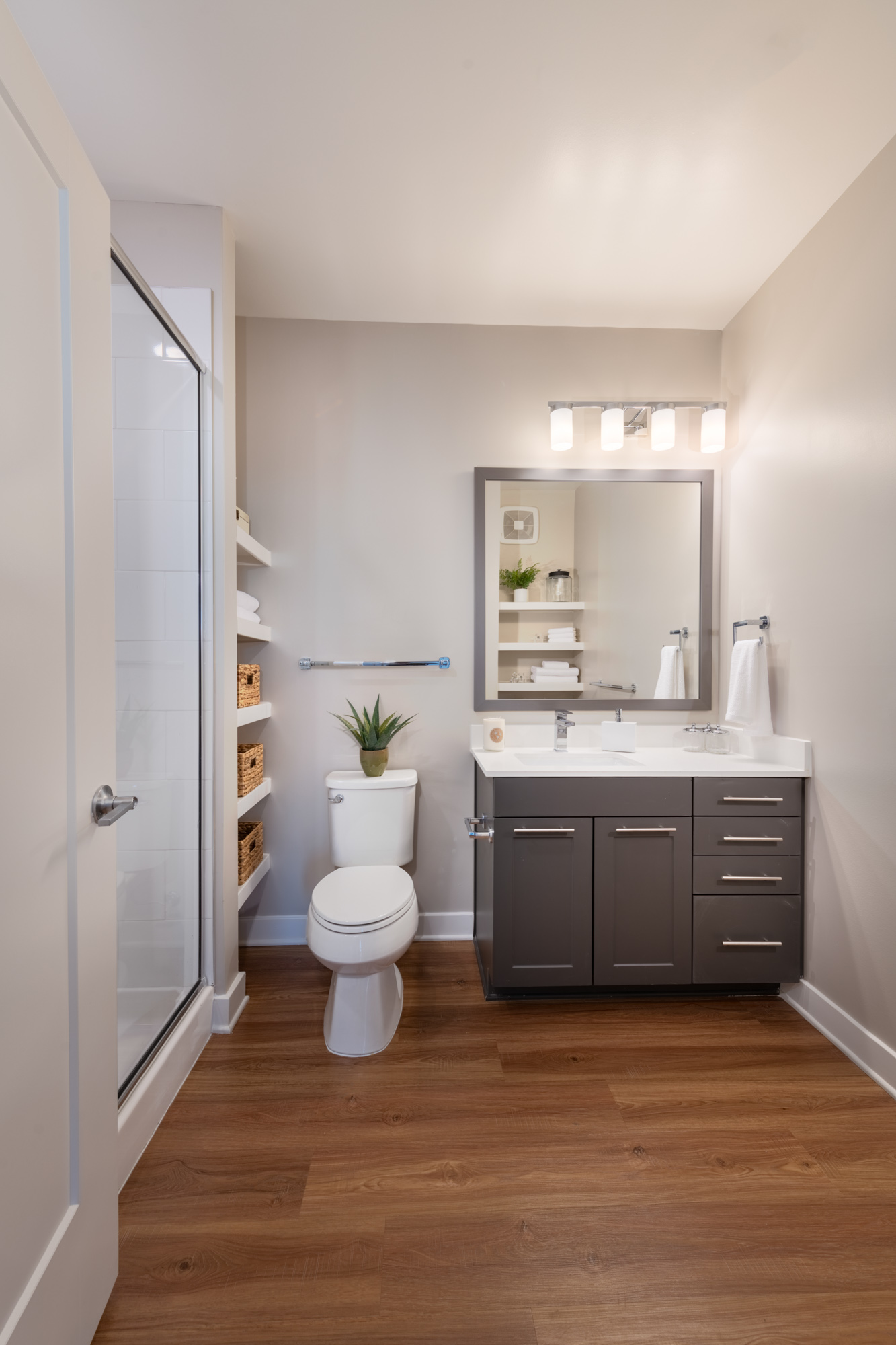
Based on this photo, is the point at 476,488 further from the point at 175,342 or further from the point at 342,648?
the point at 175,342

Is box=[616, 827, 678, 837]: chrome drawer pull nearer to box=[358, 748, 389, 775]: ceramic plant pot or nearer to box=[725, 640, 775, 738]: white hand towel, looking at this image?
box=[725, 640, 775, 738]: white hand towel

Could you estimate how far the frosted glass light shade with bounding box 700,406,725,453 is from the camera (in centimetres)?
256

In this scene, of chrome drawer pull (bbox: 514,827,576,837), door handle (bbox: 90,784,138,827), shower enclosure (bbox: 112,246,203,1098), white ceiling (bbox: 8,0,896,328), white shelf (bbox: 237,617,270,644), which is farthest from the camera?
white shelf (bbox: 237,617,270,644)

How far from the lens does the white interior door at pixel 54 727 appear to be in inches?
33.3

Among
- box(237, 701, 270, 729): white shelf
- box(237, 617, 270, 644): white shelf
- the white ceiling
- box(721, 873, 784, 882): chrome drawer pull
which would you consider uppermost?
the white ceiling

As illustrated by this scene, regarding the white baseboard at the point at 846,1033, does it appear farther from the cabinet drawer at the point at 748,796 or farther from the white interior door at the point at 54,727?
the white interior door at the point at 54,727

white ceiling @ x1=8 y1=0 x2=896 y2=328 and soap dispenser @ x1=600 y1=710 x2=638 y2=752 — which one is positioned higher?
white ceiling @ x1=8 y1=0 x2=896 y2=328

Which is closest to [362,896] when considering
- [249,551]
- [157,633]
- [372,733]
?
[372,733]

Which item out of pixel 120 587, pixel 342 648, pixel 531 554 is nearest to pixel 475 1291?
pixel 120 587

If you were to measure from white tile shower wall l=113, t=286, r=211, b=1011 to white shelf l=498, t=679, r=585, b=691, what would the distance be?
46.8 inches

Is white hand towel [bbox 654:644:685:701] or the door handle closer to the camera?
the door handle

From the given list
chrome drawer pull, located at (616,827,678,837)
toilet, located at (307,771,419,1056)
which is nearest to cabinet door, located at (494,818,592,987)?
chrome drawer pull, located at (616,827,678,837)

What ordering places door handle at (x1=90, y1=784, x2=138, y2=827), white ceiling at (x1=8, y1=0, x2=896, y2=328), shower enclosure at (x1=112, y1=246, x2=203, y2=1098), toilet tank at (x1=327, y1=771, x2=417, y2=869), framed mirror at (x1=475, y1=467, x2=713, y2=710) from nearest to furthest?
1. door handle at (x1=90, y1=784, x2=138, y2=827)
2. white ceiling at (x1=8, y1=0, x2=896, y2=328)
3. shower enclosure at (x1=112, y1=246, x2=203, y2=1098)
4. toilet tank at (x1=327, y1=771, x2=417, y2=869)
5. framed mirror at (x1=475, y1=467, x2=713, y2=710)

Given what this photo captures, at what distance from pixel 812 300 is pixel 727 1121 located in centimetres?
237
